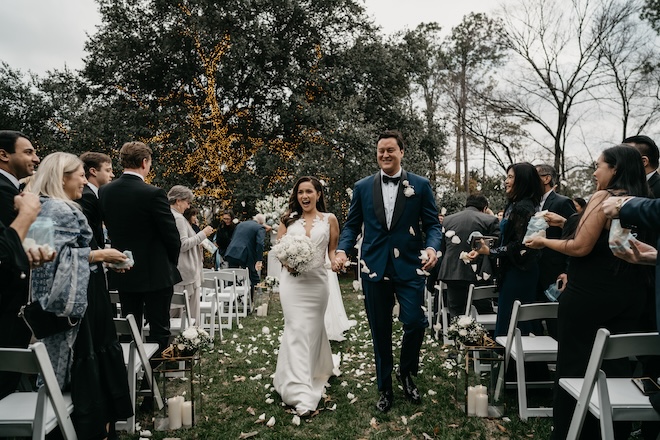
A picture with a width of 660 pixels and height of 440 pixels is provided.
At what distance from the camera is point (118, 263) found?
3205 mm

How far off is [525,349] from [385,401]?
4.39ft

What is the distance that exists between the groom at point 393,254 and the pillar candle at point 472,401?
0.50 metres

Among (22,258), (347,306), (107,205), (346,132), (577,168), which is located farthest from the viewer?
(577,168)

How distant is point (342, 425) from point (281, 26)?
15606 millimetres

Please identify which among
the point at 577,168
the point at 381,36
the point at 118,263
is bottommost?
the point at 118,263

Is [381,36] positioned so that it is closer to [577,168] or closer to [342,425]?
[577,168]

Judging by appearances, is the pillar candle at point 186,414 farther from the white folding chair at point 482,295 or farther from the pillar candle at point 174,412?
the white folding chair at point 482,295

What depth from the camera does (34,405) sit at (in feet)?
8.96

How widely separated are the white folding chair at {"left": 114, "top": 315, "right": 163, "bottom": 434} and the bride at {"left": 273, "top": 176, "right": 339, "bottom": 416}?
122 cm

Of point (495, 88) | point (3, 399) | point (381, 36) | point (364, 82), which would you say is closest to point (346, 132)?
point (364, 82)

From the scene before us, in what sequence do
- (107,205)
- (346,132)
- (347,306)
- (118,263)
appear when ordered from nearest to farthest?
(118,263) < (107,205) < (347,306) < (346,132)

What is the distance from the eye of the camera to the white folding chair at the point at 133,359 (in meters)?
3.60

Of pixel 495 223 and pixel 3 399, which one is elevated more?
pixel 495 223

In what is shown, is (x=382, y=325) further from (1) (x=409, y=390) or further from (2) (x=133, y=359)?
(2) (x=133, y=359)
